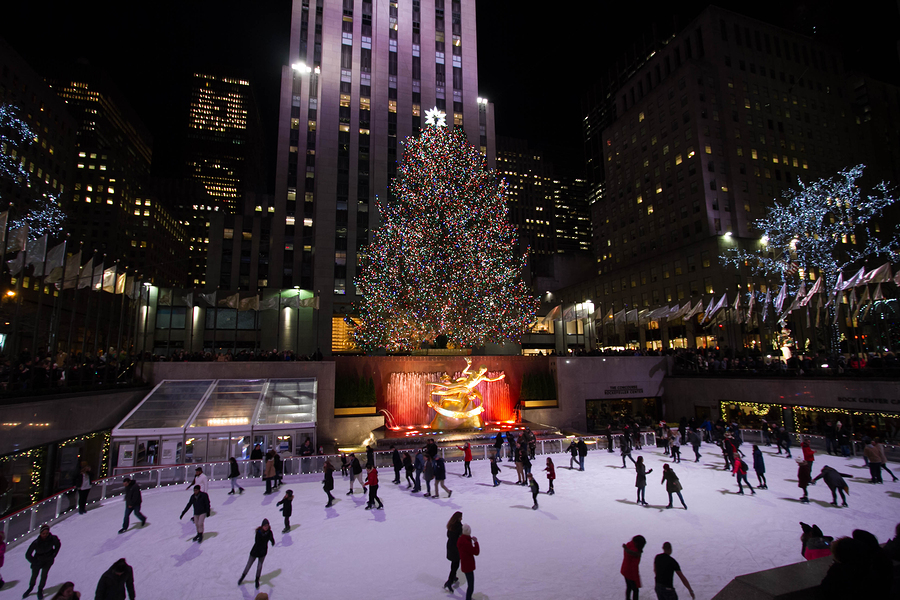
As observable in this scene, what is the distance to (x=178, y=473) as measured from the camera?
56.7 feet

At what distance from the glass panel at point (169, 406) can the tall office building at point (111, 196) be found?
66.0m

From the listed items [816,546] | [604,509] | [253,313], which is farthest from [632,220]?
[816,546]

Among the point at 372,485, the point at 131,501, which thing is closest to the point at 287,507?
the point at 372,485

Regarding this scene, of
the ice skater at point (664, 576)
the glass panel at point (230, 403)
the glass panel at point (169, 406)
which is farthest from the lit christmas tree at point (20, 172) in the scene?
the ice skater at point (664, 576)

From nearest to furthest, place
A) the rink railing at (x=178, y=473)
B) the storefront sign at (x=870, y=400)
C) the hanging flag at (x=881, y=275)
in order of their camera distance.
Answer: the rink railing at (x=178, y=473) < the storefront sign at (x=870, y=400) < the hanging flag at (x=881, y=275)

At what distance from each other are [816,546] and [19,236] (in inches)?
944

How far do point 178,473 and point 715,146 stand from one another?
6812cm

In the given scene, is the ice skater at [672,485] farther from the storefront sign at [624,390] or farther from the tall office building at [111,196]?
the tall office building at [111,196]

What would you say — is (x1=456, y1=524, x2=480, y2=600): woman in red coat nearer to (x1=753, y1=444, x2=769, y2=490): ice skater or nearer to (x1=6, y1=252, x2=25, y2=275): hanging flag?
(x1=753, y1=444, x2=769, y2=490): ice skater

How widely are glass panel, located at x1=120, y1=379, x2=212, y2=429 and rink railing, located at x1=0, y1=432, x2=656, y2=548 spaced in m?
2.20

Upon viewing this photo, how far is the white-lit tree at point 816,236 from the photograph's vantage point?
39.4 metres

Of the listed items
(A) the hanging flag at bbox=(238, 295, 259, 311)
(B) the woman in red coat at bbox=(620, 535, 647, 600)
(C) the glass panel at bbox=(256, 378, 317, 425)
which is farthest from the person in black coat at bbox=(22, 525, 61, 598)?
(A) the hanging flag at bbox=(238, 295, 259, 311)

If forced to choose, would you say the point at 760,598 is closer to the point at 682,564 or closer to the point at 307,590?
the point at 682,564

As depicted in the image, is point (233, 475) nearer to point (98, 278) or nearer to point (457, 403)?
point (98, 278)
